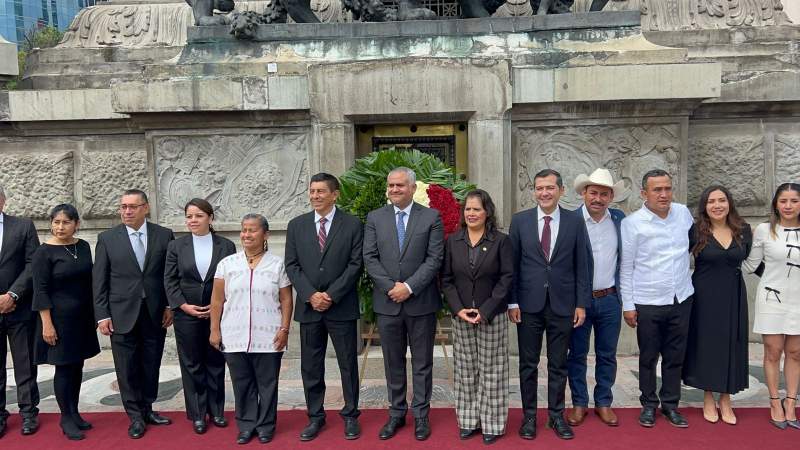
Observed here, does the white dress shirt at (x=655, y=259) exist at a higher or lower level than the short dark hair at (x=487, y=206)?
lower

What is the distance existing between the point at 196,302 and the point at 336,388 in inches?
65.6

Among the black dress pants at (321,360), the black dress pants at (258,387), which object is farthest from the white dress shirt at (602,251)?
the black dress pants at (258,387)

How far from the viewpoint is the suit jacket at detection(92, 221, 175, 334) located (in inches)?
183

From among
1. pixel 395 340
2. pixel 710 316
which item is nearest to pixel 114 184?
pixel 395 340

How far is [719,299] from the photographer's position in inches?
185

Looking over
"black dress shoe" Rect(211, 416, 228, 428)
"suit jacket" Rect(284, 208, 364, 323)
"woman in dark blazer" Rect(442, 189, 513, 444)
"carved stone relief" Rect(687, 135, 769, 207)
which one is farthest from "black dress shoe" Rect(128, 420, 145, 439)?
"carved stone relief" Rect(687, 135, 769, 207)

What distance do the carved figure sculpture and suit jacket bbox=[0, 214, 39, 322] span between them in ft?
9.96

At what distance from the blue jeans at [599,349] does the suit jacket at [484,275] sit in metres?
0.72

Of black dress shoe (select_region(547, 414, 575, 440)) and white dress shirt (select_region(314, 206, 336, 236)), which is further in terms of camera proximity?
white dress shirt (select_region(314, 206, 336, 236))

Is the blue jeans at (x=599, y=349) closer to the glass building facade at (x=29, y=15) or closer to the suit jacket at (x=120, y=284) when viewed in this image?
the suit jacket at (x=120, y=284)

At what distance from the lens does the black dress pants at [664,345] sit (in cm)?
465

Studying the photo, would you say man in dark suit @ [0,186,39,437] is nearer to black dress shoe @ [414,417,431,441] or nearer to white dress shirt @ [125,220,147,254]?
white dress shirt @ [125,220,147,254]

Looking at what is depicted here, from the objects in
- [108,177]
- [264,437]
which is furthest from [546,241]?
[108,177]

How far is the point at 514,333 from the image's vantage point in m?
6.59
